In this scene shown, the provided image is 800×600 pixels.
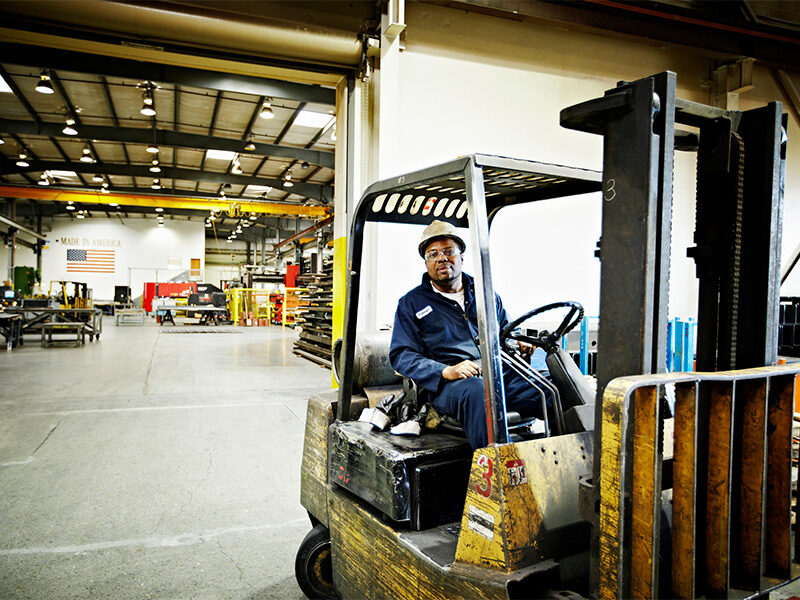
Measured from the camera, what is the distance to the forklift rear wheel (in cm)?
268

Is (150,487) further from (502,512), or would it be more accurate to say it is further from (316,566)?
(502,512)

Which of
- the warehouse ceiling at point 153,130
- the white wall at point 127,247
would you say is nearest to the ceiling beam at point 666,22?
the warehouse ceiling at point 153,130

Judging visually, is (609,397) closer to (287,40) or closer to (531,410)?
(531,410)

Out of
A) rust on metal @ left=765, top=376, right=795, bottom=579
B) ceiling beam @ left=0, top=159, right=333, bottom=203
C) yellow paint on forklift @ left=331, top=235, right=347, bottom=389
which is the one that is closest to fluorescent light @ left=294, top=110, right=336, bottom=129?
ceiling beam @ left=0, top=159, right=333, bottom=203

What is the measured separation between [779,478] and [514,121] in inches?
266

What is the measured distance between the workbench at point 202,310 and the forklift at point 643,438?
881 inches

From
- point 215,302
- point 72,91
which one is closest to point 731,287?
point 72,91

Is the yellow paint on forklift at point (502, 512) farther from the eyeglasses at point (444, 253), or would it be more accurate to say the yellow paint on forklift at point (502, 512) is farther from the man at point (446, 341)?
the eyeglasses at point (444, 253)

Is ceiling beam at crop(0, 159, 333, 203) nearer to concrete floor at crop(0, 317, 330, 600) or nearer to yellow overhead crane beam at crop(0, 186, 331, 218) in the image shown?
yellow overhead crane beam at crop(0, 186, 331, 218)

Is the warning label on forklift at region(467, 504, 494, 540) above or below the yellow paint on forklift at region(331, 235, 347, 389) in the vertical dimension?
below

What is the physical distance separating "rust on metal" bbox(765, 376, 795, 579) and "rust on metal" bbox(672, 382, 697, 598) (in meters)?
0.37

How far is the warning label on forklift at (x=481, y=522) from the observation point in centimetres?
164

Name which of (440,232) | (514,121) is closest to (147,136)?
(514,121)

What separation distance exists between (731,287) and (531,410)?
0.98m
